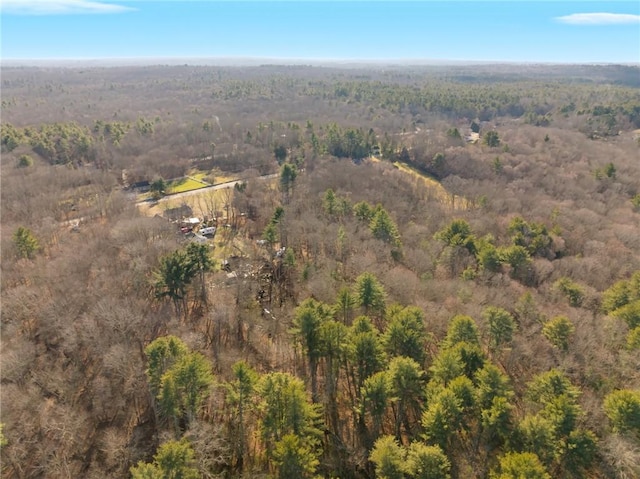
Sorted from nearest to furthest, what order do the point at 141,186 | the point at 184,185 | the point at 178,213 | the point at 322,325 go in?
the point at 322,325 < the point at 178,213 < the point at 141,186 < the point at 184,185

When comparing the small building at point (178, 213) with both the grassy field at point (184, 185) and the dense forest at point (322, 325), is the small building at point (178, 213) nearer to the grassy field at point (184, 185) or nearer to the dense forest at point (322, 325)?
the dense forest at point (322, 325)

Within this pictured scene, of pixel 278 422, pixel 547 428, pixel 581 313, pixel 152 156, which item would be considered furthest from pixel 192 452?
pixel 152 156

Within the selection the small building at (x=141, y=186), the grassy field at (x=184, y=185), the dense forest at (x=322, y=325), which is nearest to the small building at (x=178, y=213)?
the dense forest at (x=322, y=325)

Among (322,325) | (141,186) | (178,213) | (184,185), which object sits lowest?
(178,213)

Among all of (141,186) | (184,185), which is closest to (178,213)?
(184,185)

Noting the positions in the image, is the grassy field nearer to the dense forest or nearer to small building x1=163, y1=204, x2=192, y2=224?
the dense forest

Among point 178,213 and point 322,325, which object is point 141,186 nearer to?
point 178,213

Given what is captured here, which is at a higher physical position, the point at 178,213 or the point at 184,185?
the point at 184,185

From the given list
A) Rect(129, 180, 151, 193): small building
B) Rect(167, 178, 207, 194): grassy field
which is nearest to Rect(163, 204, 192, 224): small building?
Rect(167, 178, 207, 194): grassy field

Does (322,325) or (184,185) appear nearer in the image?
(322,325)
